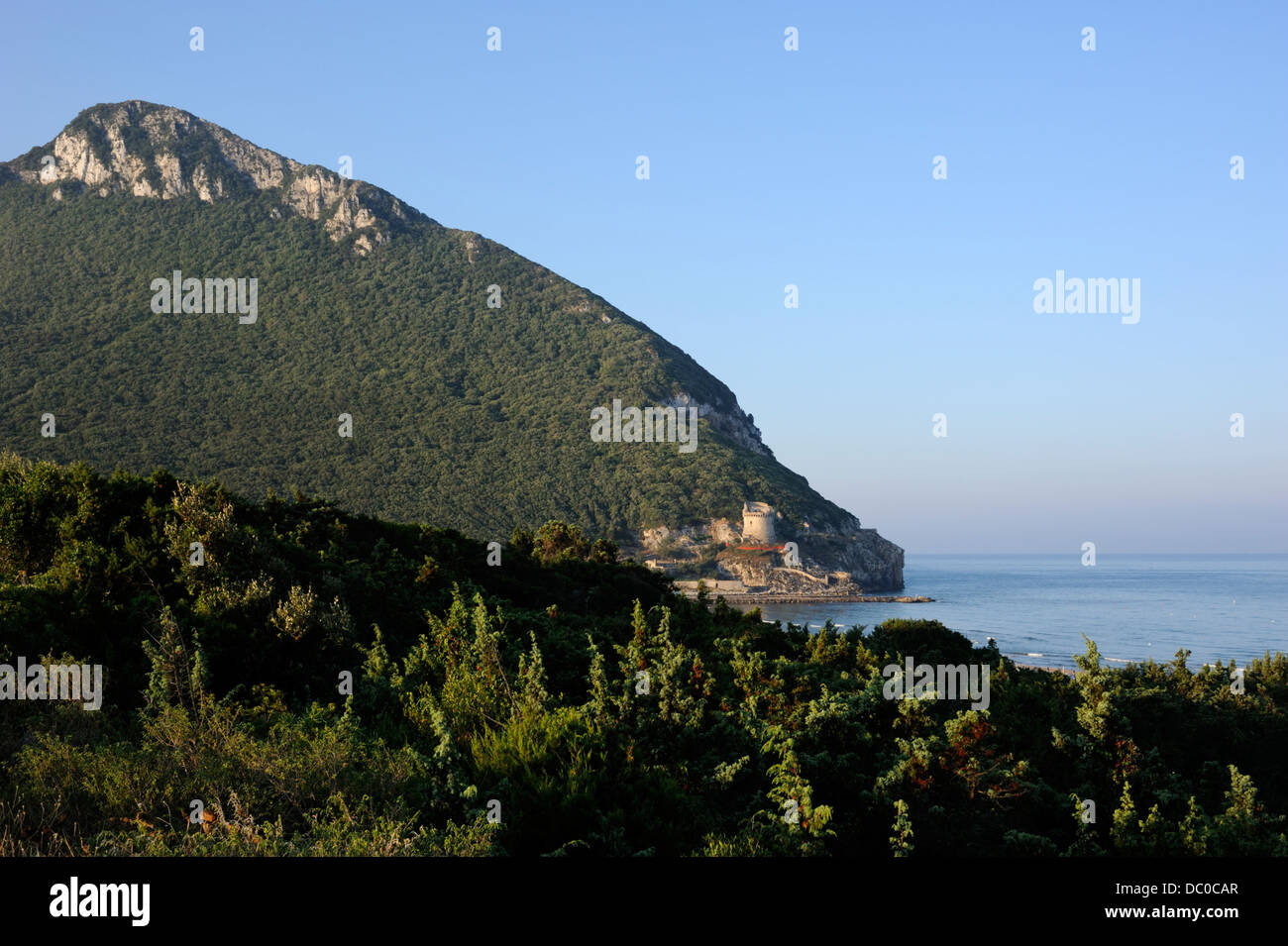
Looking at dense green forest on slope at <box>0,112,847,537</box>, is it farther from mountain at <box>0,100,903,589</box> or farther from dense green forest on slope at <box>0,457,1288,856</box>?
dense green forest on slope at <box>0,457,1288,856</box>

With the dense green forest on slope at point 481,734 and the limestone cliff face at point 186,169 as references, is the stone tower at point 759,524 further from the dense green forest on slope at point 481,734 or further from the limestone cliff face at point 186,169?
the dense green forest on slope at point 481,734

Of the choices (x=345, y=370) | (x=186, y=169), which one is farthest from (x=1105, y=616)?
(x=186, y=169)

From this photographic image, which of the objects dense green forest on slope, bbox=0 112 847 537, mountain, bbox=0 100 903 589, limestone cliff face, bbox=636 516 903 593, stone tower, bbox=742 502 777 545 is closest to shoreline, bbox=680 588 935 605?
limestone cliff face, bbox=636 516 903 593

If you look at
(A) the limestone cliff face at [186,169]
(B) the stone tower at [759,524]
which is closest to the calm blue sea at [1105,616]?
(B) the stone tower at [759,524]

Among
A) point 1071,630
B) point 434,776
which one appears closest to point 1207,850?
point 434,776

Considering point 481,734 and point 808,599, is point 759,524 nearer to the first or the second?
point 808,599

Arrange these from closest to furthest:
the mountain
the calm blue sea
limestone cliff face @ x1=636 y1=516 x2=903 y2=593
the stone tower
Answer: the calm blue sea
the mountain
limestone cliff face @ x1=636 y1=516 x2=903 y2=593
the stone tower
